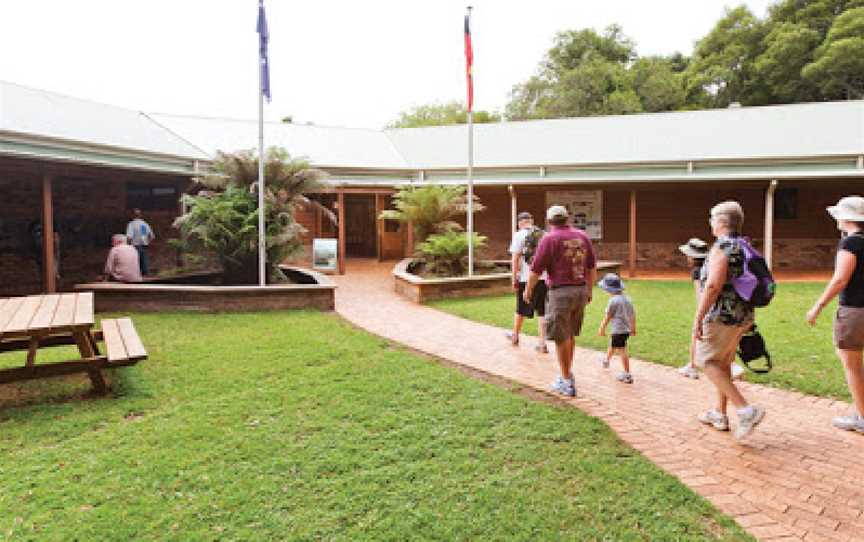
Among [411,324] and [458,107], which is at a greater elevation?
[458,107]

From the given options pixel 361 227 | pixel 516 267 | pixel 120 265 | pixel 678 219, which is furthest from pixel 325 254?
pixel 678 219

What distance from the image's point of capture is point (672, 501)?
3020 mm

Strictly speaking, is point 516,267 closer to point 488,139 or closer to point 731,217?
point 731,217

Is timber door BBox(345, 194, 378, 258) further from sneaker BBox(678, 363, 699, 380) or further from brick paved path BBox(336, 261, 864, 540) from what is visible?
sneaker BBox(678, 363, 699, 380)

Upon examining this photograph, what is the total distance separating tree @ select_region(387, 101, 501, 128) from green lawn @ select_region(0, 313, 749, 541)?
4242cm

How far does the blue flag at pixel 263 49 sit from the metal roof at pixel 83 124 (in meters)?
3.86

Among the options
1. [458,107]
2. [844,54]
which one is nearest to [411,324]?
[844,54]

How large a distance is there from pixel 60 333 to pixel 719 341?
A: 16.7 ft

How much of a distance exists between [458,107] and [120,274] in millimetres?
44542

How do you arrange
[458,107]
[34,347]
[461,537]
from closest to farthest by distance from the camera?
1. [461,537]
2. [34,347]
3. [458,107]

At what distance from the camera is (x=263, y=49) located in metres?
9.22

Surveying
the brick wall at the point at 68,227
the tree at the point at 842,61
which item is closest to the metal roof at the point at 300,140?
the brick wall at the point at 68,227

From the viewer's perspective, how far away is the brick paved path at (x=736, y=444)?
2.96 metres

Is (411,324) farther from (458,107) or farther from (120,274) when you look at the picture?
(458,107)
